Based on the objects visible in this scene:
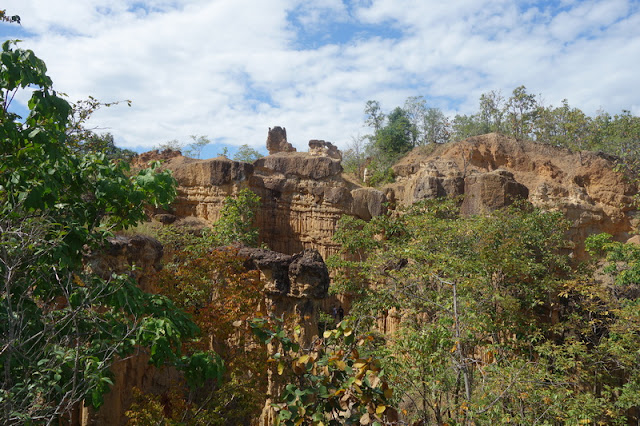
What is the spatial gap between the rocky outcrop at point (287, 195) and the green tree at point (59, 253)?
1614cm

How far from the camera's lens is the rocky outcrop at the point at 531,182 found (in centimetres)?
2016

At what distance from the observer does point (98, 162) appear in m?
5.23

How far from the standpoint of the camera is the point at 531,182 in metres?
25.3

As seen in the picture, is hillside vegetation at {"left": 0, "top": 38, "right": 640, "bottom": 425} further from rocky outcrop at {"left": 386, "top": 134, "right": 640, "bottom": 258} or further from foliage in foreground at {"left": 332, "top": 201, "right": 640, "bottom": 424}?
rocky outcrop at {"left": 386, "top": 134, "right": 640, "bottom": 258}

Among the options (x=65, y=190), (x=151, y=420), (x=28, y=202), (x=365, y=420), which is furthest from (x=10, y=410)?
(x=365, y=420)

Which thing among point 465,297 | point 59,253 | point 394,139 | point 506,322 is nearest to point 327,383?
point 59,253

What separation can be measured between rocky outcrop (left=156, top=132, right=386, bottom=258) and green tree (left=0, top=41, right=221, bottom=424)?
53.0ft

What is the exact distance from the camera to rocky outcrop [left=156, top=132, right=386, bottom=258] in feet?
71.0

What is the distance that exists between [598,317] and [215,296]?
9.10m

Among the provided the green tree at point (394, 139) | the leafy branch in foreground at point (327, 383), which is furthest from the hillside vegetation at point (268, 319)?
the green tree at point (394, 139)

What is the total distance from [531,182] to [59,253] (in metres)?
24.5

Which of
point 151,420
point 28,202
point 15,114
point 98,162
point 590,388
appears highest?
point 15,114

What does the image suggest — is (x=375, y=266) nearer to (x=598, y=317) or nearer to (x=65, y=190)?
(x=598, y=317)

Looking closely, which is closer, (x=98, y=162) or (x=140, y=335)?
(x=140, y=335)
